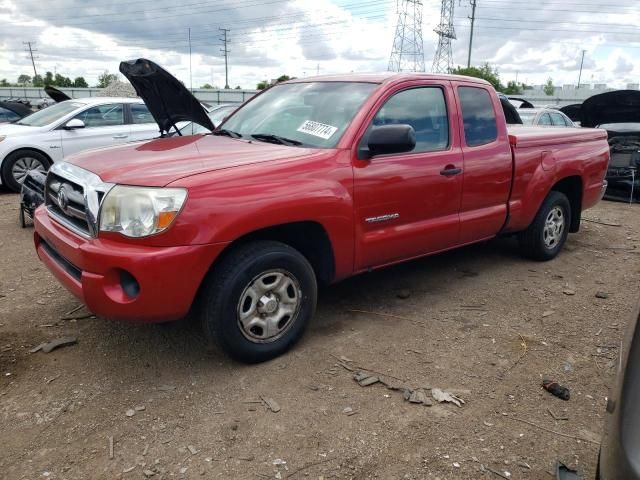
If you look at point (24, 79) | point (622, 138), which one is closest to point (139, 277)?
point (622, 138)

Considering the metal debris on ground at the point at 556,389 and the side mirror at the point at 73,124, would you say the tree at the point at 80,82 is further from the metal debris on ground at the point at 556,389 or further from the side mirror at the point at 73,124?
the metal debris on ground at the point at 556,389

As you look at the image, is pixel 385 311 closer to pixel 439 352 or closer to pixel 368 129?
pixel 439 352

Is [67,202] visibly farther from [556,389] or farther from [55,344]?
[556,389]

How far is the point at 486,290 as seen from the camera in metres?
4.71

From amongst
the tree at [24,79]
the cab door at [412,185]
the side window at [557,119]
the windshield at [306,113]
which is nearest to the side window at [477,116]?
the cab door at [412,185]

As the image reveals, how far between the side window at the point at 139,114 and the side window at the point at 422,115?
6.45 meters

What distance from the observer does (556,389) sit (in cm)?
312

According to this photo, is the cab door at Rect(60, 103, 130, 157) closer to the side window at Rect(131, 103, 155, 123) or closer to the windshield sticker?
the side window at Rect(131, 103, 155, 123)

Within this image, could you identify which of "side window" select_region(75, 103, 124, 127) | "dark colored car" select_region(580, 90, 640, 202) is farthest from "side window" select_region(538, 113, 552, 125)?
"side window" select_region(75, 103, 124, 127)

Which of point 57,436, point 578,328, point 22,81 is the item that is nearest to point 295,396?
point 57,436

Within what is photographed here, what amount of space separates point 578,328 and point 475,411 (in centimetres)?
156

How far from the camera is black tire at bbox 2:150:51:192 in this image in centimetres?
836

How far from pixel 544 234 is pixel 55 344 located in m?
4.50

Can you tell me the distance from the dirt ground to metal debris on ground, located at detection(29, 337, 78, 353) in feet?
0.14
